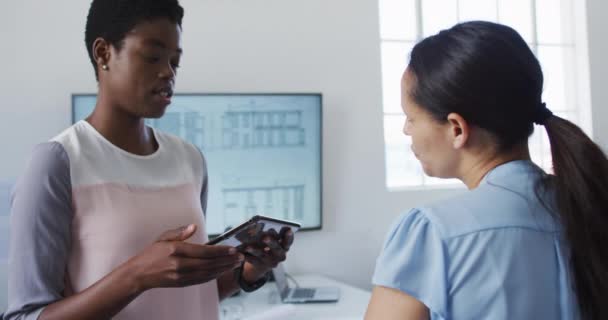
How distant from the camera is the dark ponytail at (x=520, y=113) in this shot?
88cm

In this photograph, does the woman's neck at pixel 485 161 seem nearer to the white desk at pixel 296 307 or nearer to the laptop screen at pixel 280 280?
the white desk at pixel 296 307

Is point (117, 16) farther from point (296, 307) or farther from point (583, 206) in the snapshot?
point (296, 307)

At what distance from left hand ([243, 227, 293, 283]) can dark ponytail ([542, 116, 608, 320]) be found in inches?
24.8

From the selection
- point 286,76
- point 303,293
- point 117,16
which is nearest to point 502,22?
point 286,76

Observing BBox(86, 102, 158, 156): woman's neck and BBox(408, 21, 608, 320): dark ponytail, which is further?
BBox(86, 102, 158, 156): woman's neck

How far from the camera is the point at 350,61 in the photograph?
3164mm

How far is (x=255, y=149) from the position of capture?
2.92 meters

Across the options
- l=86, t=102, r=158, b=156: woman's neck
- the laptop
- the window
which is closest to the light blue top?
l=86, t=102, r=158, b=156: woman's neck

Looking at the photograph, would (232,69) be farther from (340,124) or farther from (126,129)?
(126,129)

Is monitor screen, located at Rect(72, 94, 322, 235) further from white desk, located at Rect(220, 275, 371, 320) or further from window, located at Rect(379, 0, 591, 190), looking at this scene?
window, located at Rect(379, 0, 591, 190)

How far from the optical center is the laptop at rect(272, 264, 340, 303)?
8.38ft

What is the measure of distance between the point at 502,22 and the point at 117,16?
3.00 meters

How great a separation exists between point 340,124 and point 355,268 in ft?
2.59

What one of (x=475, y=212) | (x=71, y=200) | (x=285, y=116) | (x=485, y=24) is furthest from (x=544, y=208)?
(x=285, y=116)
